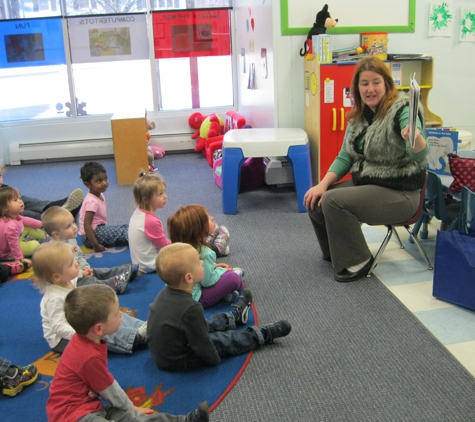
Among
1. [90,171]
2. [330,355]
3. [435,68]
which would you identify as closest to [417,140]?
[330,355]

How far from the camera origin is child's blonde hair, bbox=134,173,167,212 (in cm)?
Result: 305

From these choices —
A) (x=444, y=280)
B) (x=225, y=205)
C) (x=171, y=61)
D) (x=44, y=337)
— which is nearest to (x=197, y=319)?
(x=44, y=337)

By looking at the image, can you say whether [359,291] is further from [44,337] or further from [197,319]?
[44,337]

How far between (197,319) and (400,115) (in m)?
1.50

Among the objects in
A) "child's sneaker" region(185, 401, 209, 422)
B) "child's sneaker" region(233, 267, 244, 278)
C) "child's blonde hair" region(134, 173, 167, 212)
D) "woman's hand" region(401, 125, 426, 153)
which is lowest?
"child's sneaker" region(185, 401, 209, 422)

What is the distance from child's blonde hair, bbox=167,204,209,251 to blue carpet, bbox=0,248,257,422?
15.7 inches

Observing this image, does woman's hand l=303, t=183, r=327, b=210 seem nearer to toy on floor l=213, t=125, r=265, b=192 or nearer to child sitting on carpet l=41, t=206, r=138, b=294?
child sitting on carpet l=41, t=206, r=138, b=294

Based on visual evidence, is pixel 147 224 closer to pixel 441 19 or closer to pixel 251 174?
pixel 251 174

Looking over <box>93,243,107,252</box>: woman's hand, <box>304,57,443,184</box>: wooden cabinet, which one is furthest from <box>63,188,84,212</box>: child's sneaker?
<box>304,57,443,184</box>: wooden cabinet

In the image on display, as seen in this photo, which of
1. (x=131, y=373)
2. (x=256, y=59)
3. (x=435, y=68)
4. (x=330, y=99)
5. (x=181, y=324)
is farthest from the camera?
(x=256, y=59)

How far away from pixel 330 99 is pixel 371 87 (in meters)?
1.40

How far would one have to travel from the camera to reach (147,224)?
3.05 meters

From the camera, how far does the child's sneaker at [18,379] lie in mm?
2092

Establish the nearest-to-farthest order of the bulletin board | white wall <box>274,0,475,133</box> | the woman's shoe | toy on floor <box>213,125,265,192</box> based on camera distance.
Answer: the woman's shoe
the bulletin board
white wall <box>274,0,475,133</box>
toy on floor <box>213,125,265,192</box>
